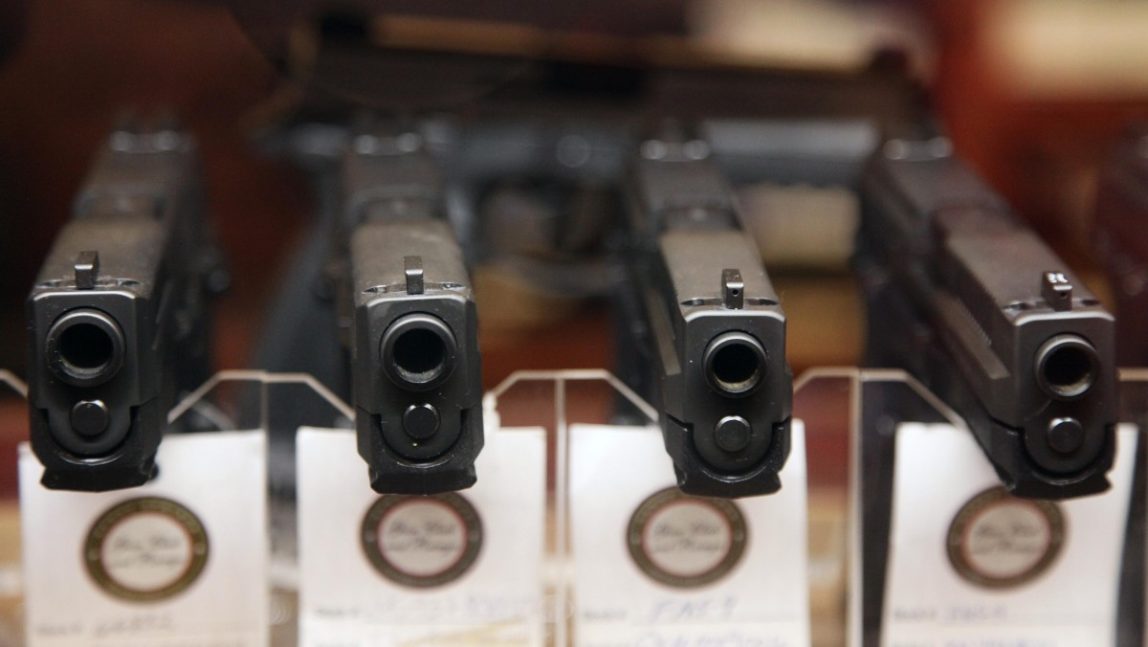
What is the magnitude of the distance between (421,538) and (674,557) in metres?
0.12

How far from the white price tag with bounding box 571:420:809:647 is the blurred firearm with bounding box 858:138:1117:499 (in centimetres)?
9

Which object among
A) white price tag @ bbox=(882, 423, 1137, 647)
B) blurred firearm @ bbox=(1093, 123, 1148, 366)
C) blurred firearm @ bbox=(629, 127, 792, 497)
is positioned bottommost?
white price tag @ bbox=(882, 423, 1137, 647)

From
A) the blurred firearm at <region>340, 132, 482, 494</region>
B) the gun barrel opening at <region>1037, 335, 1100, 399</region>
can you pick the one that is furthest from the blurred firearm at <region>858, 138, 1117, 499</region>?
the blurred firearm at <region>340, 132, 482, 494</region>

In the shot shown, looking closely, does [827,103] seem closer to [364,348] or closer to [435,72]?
[435,72]

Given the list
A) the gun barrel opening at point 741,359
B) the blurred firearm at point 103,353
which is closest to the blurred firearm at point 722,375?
the gun barrel opening at point 741,359

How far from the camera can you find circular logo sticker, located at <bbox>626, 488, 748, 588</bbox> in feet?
2.17

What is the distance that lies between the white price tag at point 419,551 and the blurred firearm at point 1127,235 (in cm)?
35

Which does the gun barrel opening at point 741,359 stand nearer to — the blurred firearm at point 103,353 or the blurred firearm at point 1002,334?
the blurred firearm at point 1002,334

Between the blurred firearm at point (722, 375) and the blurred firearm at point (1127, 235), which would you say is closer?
the blurred firearm at point (722, 375)

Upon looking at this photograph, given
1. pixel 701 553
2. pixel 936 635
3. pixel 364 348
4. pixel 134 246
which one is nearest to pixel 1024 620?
pixel 936 635

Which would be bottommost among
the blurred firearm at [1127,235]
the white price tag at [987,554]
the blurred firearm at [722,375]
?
the white price tag at [987,554]

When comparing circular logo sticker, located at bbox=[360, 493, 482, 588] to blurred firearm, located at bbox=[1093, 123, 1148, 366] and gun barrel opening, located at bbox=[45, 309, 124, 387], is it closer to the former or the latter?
gun barrel opening, located at bbox=[45, 309, 124, 387]

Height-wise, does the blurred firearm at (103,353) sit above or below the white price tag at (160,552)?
above

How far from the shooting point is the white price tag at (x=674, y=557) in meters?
0.66
